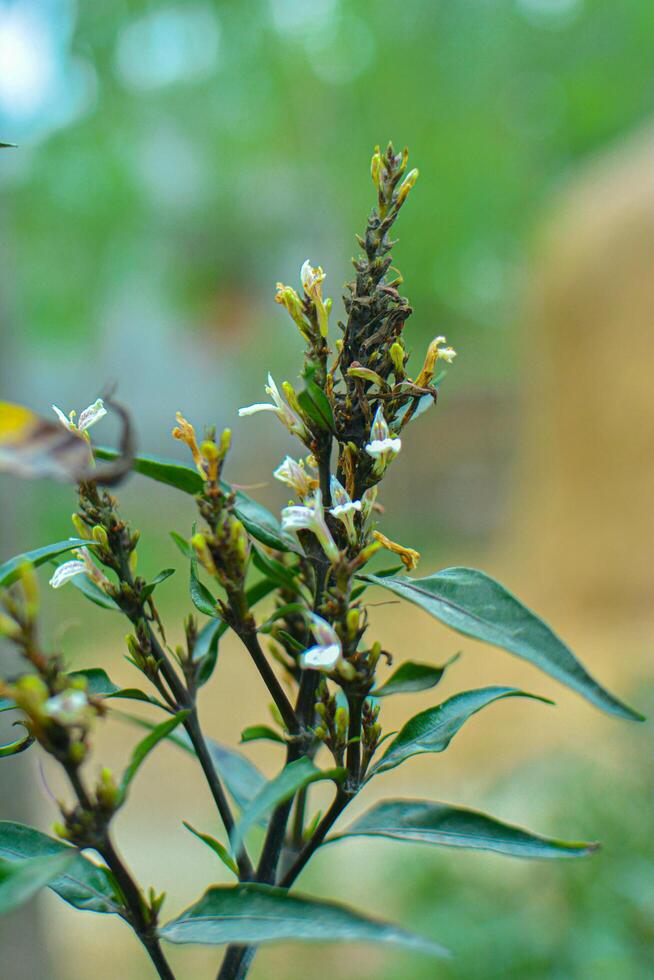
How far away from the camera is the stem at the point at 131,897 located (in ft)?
1.19

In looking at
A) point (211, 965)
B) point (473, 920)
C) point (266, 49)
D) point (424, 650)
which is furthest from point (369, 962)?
point (266, 49)

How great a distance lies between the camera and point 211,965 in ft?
7.95

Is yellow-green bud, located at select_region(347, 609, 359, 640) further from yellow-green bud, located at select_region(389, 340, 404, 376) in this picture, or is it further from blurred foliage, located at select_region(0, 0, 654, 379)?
blurred foliage, located at select_region(0, 0, 654, 379)

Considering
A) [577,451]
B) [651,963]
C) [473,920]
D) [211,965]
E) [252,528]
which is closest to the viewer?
[252,528]

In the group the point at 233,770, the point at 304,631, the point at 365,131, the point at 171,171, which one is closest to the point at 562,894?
the point at 233,770

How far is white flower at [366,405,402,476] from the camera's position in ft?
1.33

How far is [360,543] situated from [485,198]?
21.0 feet

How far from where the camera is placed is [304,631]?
491 mm

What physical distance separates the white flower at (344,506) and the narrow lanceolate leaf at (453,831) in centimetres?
13

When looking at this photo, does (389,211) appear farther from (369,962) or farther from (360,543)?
(369,962)

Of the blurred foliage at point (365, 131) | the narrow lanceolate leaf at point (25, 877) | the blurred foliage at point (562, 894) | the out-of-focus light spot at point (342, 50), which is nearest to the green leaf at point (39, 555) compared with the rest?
the narrow lanceolate leaf at point (25, 877)

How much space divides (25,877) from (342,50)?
689cm

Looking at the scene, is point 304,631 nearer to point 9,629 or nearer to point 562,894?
point 9,629

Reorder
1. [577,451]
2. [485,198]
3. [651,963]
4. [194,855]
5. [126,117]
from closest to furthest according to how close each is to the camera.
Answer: [651,963], [194,855], [577,451], [126,117], [485,198]
